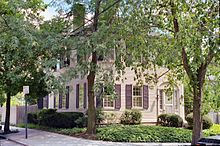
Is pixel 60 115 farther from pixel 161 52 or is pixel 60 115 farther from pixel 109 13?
pixel 161 52

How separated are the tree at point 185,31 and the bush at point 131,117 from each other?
8103 mm

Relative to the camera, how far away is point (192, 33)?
1086 centimetres

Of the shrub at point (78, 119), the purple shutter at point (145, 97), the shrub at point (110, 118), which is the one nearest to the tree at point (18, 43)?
the shrub at point (78, 119)

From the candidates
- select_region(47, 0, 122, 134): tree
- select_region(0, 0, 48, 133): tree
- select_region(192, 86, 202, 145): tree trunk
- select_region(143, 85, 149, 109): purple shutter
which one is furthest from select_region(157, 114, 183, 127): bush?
select_region(0, 0, 48, 133): tree

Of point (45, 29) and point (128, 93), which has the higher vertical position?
point (45, 29)

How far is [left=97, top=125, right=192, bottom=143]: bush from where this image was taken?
52.0 feet

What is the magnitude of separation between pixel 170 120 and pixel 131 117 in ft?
8.89

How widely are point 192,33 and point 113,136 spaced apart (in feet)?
24.0

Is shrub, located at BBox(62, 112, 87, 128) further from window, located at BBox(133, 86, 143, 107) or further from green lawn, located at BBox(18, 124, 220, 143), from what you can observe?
window, located at BBox(133, 86, 143, 107)

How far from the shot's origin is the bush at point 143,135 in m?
15.8

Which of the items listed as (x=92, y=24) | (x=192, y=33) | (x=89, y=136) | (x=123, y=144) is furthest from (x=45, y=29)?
(x=192, y=33)

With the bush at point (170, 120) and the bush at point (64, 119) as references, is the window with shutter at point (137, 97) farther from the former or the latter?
the bush at point (64, 119)

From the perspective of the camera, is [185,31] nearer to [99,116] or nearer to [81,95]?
[99,116]

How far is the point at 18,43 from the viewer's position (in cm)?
1403
